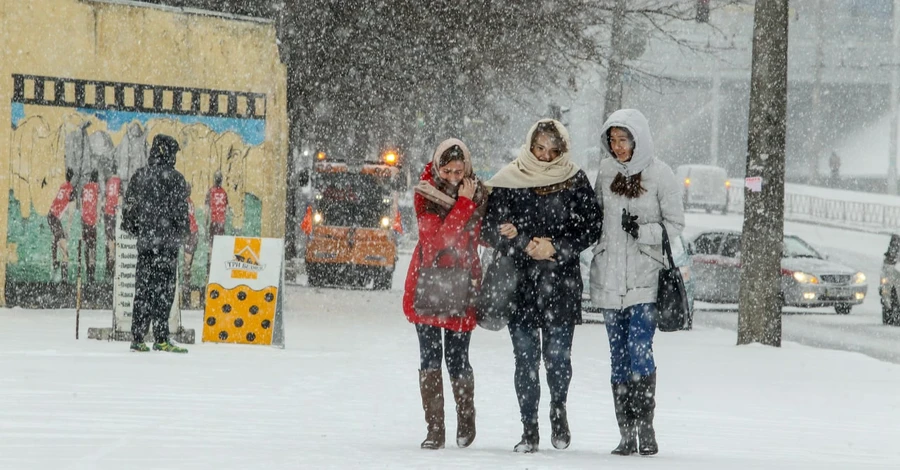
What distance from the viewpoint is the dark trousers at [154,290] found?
41.4ft

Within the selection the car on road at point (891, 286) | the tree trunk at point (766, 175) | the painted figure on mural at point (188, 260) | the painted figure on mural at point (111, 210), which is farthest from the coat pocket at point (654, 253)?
the car on road at point (891, 286)

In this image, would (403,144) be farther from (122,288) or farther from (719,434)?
(719,434)

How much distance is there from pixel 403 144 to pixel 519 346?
3108cm

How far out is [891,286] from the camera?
22328mm

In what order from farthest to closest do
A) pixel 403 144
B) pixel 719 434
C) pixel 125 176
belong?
pixel 403 144 → pixel 125 176 → pixel 719 434

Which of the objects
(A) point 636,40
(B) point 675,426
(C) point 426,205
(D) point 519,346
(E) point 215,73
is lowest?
(B) point 675,426

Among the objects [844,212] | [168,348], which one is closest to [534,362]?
[168,348]

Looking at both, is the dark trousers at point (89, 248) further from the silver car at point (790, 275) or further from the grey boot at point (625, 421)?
the grey boot at point (625, 421)

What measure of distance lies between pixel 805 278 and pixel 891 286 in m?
2.06

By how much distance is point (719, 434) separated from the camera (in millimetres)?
9234

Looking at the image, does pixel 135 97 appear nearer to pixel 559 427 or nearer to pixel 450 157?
pixel 450 157

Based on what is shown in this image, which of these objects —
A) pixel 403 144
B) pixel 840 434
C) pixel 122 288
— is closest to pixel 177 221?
pixel 122 288

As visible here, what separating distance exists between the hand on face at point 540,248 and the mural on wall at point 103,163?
35.8 ft

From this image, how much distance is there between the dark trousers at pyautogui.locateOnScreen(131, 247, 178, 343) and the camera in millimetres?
12620
